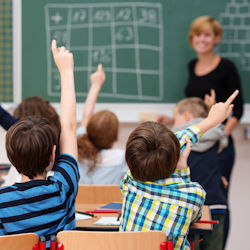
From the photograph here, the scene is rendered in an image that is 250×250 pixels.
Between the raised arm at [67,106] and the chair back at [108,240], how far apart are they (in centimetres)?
34

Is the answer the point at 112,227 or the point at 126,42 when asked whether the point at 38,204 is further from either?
the point at 126,42

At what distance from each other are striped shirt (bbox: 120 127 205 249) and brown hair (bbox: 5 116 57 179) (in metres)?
0.37

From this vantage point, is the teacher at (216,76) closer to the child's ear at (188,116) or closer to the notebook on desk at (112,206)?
the child's ear at (188,116)

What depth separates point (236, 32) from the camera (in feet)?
13.2

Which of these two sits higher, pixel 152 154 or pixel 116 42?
pixel 116 42

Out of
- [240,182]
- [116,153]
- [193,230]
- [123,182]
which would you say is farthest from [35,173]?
[240,182]

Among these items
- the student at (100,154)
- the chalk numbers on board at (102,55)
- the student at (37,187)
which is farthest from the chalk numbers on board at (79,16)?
the student at (37,187)

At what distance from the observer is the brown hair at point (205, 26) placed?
12.4 feet

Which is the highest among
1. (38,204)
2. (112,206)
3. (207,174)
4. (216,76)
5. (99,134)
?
(216,76)

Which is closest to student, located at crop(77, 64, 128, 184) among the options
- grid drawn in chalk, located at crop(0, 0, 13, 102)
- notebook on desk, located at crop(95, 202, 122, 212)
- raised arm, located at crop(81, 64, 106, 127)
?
raised arm, located at crop(81, 64, 106, 127)

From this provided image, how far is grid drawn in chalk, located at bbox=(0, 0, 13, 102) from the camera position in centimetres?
418

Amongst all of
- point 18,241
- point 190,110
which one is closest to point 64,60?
point 18,241

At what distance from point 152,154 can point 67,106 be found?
0.40m

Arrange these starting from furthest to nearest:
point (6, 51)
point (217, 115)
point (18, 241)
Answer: point (6, 51) < point (217, 115) < point (18, 241)
